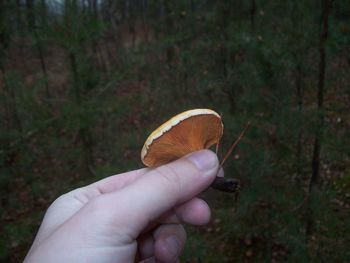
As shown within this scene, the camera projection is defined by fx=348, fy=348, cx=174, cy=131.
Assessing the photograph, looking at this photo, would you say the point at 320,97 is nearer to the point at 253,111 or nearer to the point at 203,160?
the point at 253,111

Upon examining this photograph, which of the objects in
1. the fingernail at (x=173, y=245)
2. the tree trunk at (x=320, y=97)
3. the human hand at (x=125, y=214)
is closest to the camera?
the human hand at (x=125, y=214)

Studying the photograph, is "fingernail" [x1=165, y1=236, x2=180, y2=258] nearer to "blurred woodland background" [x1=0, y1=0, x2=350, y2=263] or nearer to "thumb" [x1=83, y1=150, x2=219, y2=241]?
"thumb" [x1=83, y1=150, x2=219, y2=241]

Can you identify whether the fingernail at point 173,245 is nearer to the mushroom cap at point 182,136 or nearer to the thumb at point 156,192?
the thumb at point 156,192

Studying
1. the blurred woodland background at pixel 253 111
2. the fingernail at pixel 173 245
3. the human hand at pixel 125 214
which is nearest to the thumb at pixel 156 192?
the human hand at pixel 125 214

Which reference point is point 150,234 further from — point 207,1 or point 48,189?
point 48,189

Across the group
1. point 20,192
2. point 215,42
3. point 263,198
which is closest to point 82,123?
point 215,42

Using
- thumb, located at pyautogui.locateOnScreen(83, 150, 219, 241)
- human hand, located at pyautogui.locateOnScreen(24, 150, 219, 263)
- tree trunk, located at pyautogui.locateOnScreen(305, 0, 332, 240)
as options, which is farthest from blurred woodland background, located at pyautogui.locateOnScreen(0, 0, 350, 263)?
thumb, located at pyautogui.locateOnScreen(83, 150, 219, 241)

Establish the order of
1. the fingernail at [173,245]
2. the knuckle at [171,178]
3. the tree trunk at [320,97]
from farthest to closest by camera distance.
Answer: the tree trunk at [320,97] < the fingernail at [173,245] < the knuckle at [171,178]
